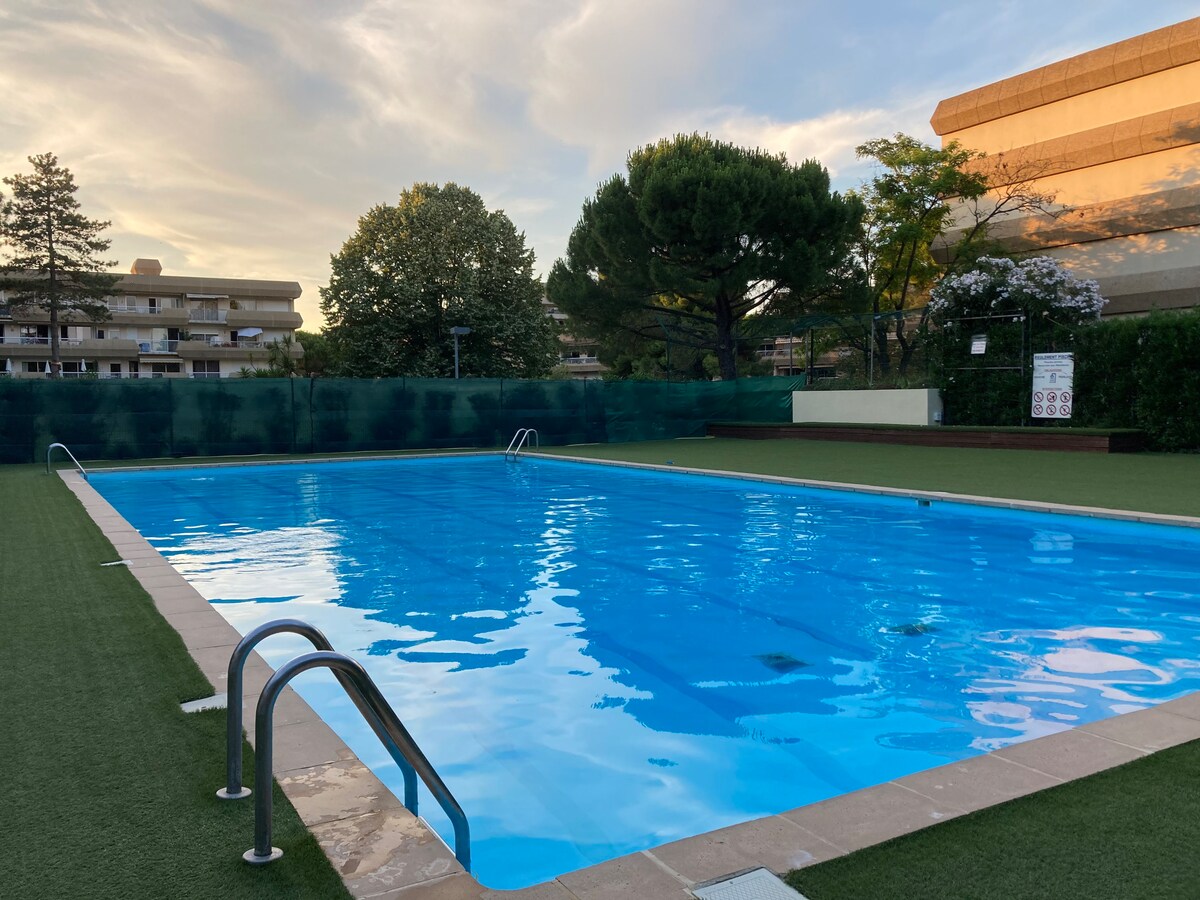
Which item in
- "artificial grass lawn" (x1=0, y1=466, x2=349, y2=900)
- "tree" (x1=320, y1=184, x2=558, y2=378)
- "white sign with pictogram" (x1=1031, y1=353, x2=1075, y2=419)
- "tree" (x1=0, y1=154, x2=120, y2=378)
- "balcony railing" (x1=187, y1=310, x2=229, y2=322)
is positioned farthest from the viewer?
"balcony railing" (x1=187, y1=310, x2=229, y2=322)

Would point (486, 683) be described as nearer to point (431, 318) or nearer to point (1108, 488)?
point (1108, 488)

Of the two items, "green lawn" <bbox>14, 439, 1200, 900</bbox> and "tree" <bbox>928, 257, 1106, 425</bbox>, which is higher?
"tree" <bbox>928, 257, 1106, 425</bbox>

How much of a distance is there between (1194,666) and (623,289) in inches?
1048

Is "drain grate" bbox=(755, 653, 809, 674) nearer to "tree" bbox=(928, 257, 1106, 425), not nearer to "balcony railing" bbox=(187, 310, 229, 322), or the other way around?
"tree" bbox=(928, 257, 1106, 425)

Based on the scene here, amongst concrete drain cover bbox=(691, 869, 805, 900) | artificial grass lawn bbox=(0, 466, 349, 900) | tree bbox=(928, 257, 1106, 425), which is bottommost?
artificial grass lawn bbox=(0, 466, 349, 900)

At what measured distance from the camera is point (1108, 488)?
39.6 ft

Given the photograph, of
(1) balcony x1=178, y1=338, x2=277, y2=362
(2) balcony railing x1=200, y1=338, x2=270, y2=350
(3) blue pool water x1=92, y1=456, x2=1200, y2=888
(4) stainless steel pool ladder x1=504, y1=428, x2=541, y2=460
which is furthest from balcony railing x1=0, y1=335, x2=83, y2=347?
(3) blue pool water x1=92, y1=456, x2=1200, y2=888

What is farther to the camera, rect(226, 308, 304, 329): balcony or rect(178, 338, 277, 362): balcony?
rect(226, 308, 304, 329): balcony

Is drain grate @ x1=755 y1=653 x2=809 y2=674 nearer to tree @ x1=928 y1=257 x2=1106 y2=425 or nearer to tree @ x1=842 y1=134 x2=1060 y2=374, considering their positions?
tree @ x1=928 y1=257 x2=1106 y2=425

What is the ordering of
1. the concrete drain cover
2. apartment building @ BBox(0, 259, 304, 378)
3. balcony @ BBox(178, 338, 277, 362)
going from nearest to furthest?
the concrete drain cover
apartment building @ BBox(0, 259, 304, 378)
balcony @ BBox(178, 338, 277, 362)

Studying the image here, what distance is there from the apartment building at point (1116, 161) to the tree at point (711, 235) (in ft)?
28.0

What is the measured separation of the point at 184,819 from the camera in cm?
276

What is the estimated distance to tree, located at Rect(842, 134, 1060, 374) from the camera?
31922mm

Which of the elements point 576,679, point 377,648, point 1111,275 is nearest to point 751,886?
point 576,679
